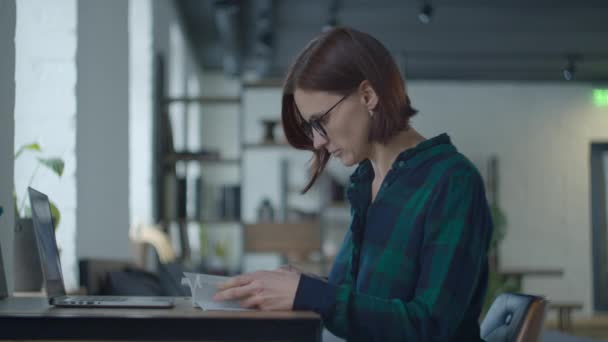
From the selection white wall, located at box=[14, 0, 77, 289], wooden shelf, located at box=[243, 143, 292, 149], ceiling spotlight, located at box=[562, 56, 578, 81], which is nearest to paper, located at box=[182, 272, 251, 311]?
white wall, located at box=[14, 0, 77, 289]

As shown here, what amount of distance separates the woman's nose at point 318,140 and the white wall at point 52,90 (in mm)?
2011

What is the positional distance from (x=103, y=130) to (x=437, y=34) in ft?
21.7

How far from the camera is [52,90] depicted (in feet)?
11.8

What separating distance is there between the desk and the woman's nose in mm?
419

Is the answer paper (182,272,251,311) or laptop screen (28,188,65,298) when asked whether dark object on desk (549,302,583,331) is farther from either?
paper (182,272,251,311)

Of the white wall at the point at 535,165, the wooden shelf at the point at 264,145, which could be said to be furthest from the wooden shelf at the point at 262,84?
the white wall at the point at 535,165

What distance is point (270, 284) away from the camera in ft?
5.09

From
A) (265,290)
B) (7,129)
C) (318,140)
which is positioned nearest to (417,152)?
(318,140)

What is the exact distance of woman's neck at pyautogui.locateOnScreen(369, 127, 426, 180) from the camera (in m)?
1.82

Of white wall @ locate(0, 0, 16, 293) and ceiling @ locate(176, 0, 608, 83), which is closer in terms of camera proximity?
white wall @ locate(0, 0, 16, 293)

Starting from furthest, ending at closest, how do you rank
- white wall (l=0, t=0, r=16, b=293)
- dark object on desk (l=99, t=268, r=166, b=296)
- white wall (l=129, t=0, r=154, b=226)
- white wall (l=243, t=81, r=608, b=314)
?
white wall (l=243, t=81, r=608, b=314) < white wall (l=129, t=0, r=154, b=226) < dark object on desk (l=99, t=268, r=166, b=296) < white wall (l=0, t=0, r=16, b=293)

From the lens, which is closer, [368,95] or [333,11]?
[368,95]

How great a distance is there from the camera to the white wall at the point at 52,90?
3582 mm

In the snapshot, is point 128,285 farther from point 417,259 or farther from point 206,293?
point 417,259
